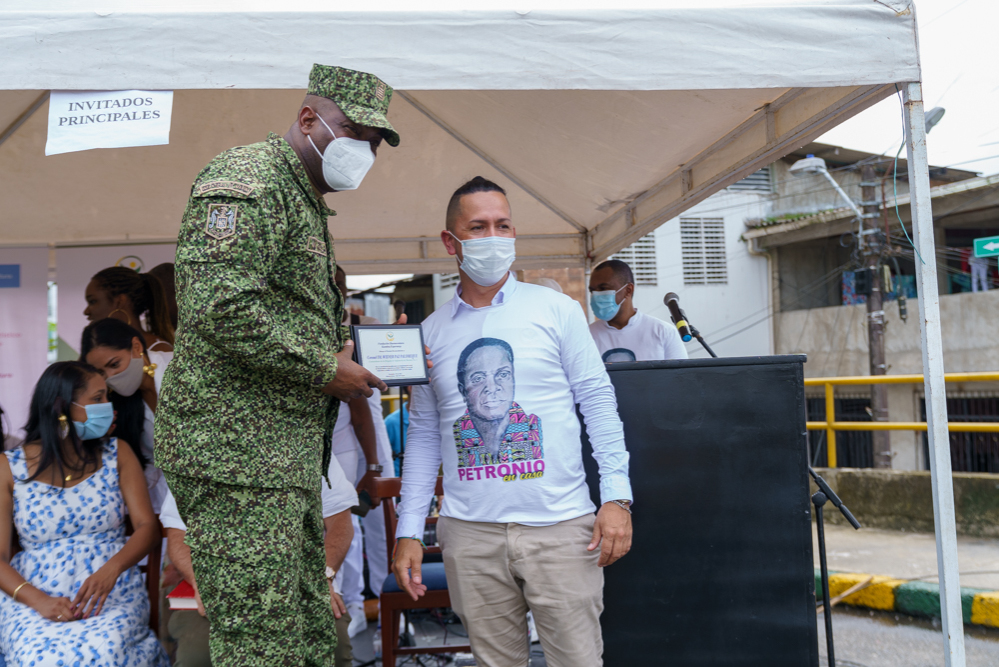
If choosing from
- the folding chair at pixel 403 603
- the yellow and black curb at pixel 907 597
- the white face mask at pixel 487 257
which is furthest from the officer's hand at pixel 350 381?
the yellow and black curb at pixel 907 597

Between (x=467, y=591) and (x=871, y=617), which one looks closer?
(x=467, y=591)

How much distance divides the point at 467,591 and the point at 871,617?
Result: 4189 mm

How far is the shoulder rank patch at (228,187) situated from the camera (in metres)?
1.71

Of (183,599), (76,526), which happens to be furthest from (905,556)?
(76,526)

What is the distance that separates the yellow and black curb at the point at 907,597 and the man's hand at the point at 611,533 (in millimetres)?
3204

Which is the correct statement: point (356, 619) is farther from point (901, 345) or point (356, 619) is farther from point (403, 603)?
point (901, 345)

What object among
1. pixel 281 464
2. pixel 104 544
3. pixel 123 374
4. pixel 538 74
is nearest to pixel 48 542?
pixel 104 544

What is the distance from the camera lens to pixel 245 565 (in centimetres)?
173

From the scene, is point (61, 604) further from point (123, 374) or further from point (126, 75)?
point (126, 75)

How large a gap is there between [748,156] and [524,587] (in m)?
2.23

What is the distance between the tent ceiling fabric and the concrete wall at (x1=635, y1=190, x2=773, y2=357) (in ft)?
49.9

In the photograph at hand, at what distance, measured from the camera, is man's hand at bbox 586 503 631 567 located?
206 centimetres

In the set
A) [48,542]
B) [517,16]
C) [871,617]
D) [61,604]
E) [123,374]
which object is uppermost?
[517,16]

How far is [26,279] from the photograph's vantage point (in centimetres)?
477
